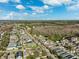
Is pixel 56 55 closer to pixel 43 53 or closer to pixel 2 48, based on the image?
pixel 43 53

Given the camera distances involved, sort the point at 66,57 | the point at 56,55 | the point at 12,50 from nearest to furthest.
A: the point at 66,57 → the point at 56,55 → the point at 12,50

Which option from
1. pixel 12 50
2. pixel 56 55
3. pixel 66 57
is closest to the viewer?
pixel 66 57

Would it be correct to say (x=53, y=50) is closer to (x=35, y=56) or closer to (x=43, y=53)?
(x=43, y=53)

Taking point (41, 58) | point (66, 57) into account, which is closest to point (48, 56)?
point (41, 58)

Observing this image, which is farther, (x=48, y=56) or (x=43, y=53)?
(x=43, y=53)

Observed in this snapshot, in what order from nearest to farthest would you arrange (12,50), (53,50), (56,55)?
(56,55), (53,50), (12,50)

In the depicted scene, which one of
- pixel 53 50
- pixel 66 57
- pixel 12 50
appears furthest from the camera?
pixel 12 50

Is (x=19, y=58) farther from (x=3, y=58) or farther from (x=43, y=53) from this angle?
(x=43, y=53)

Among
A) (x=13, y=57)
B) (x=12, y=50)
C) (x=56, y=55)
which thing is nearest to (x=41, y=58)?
(x=56, y=55)

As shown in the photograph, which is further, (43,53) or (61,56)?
(43,53)
